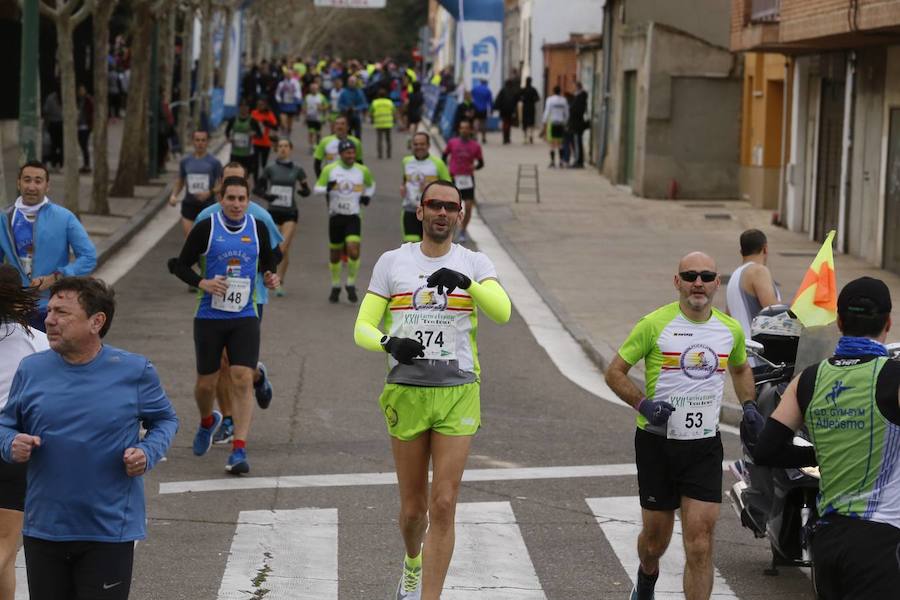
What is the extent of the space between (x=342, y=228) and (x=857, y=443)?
13884mm

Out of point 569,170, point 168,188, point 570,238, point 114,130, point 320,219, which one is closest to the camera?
point 570,238

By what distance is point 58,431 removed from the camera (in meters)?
5.99

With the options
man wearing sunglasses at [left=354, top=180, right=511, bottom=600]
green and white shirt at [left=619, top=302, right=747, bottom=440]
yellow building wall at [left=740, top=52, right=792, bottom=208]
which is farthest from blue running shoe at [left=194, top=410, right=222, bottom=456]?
yellow building wall at [left=740, top=52, right=792, bottom=208]

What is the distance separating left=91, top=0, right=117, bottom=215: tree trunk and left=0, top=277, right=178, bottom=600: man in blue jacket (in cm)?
2110

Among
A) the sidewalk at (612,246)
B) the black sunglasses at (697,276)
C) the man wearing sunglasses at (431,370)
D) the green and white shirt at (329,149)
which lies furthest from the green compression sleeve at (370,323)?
the green and white shirt at (329,149)

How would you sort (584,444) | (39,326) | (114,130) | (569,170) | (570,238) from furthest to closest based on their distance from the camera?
(114,130)
(569,170)
(570,238)
(584,444)
(39,326)

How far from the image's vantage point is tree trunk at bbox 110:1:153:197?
30000 mm

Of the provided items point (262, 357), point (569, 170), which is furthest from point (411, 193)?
point (569, 170)

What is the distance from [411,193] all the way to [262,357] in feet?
17.4

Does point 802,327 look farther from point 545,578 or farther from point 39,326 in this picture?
point 39,326

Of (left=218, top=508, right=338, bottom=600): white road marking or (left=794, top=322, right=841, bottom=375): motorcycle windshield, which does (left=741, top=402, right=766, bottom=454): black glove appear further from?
(left=218, top=508, right=338, bottom=600): white road marking

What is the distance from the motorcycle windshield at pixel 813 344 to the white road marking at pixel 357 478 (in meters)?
2.37

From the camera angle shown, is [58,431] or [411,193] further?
[411,193]

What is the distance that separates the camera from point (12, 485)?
6.79 m
